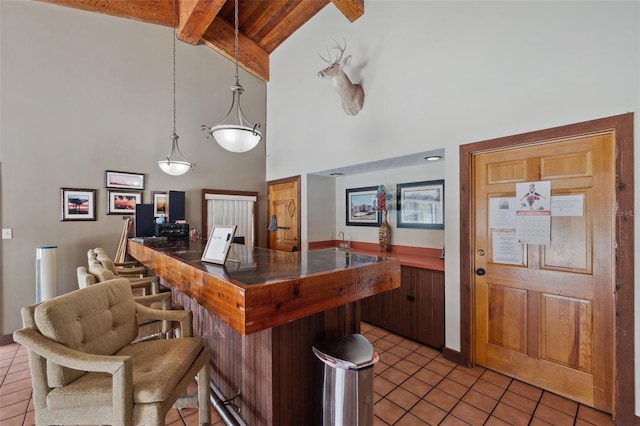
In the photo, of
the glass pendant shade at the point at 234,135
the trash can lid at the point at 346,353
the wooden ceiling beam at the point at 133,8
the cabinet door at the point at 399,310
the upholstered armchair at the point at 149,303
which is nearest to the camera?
the trash can lid at the point at 346,353

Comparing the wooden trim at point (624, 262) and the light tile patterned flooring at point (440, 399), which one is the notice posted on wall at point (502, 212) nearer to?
the wooden trim at point (624, 262)

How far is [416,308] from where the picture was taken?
309 cm

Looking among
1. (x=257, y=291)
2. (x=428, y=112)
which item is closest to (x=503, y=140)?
(x=428, y=112)

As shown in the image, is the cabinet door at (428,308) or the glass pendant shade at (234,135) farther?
the cabinet door at (428,308)

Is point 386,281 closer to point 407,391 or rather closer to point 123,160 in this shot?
point 407,391

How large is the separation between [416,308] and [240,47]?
5246 mm

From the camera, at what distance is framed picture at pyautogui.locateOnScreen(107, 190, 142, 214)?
3930mm

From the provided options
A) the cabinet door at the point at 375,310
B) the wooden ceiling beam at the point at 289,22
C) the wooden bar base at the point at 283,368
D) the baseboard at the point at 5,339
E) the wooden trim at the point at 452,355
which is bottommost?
the baseboard at the point at 5,339

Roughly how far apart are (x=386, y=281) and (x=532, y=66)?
84.2 inches

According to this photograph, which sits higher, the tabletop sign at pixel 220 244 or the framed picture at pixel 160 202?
the framed picture at pixel 160 202

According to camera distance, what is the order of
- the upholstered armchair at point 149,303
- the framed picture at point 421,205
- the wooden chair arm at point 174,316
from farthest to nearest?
the framed picture at point 421,205 → the upholstered armchair at point 149,303 → the wooden chair arm at point 174,316

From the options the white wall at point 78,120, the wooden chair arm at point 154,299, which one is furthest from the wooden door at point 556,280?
the white wall at point 78,120

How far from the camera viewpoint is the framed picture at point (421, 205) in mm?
3557

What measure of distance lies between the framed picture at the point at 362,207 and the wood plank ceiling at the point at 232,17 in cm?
240
